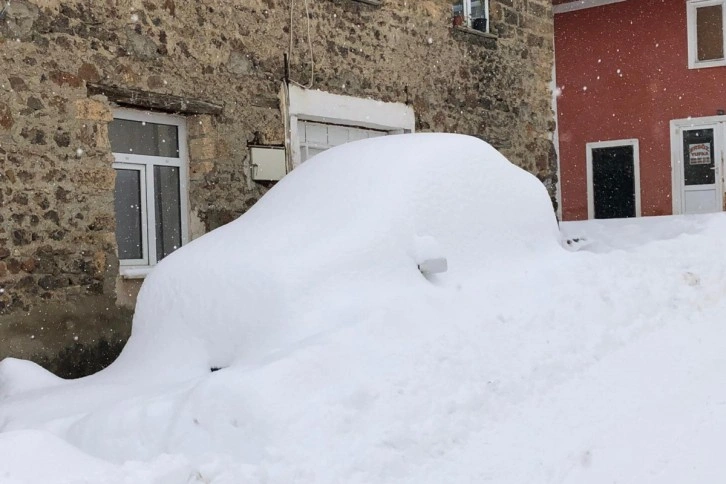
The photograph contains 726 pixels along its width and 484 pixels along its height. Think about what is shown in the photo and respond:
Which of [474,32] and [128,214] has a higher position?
[474,32]

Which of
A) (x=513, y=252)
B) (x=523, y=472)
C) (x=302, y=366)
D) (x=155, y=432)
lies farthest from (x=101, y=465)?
(x=513, y=252)

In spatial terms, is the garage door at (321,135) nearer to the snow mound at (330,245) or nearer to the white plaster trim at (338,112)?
the white plaster trim at (338,112)

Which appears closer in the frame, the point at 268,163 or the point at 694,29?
the point at 268,163

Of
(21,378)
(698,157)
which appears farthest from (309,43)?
(698,157)

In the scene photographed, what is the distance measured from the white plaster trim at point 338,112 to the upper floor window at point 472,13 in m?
1.60

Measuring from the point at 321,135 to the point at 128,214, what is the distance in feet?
7.91

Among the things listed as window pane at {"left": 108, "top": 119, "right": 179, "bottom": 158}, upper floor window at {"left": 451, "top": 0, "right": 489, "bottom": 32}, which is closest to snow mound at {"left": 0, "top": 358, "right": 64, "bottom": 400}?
window pane at {"left": 108, "top": 119, "right": 179, "bottom": 158}

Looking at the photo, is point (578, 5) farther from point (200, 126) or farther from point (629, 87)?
point (200, 126)

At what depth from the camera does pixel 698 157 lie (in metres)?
15.9

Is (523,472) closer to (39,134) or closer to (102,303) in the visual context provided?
(102,303)

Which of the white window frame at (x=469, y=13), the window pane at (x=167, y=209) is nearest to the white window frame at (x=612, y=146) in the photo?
the white window frame at (x=469, y=13)

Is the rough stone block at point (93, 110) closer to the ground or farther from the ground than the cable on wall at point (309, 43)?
closer to the ground

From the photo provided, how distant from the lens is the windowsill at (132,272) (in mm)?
6969

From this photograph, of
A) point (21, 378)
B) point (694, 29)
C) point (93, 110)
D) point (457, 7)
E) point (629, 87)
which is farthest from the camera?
point (629, 87)
